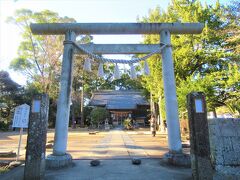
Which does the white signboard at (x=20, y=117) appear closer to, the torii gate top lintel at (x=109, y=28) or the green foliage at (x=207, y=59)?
the torii gate top lintel at (x=109, y=28)

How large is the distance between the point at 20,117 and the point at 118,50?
3683 millimetres

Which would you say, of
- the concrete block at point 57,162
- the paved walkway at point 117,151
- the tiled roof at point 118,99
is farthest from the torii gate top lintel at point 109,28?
the tiled roof at point 118,99

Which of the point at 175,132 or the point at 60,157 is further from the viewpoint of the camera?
the point at 175,132

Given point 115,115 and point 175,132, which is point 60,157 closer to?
point 175,132

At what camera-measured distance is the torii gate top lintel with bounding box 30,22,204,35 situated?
592 cm

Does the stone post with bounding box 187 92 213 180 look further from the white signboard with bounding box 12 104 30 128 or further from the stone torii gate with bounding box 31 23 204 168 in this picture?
the white signboard with bounding box 12 104 30 128

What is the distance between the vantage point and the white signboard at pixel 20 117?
237 inches

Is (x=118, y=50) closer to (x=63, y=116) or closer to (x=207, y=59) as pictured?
(x=63, y=116)

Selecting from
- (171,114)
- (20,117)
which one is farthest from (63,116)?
(171,114)

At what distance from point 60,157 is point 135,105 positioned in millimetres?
25779

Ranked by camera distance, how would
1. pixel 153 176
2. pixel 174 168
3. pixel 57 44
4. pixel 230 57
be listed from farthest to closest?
pixel 57 44 < pixel 230 57 < pixel 174 168 < pixel 153 176

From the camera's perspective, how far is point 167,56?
6.04 m

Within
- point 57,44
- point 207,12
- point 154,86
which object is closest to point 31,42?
point 57,44

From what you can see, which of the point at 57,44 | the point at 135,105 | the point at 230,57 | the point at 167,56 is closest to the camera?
the point at 167,56
